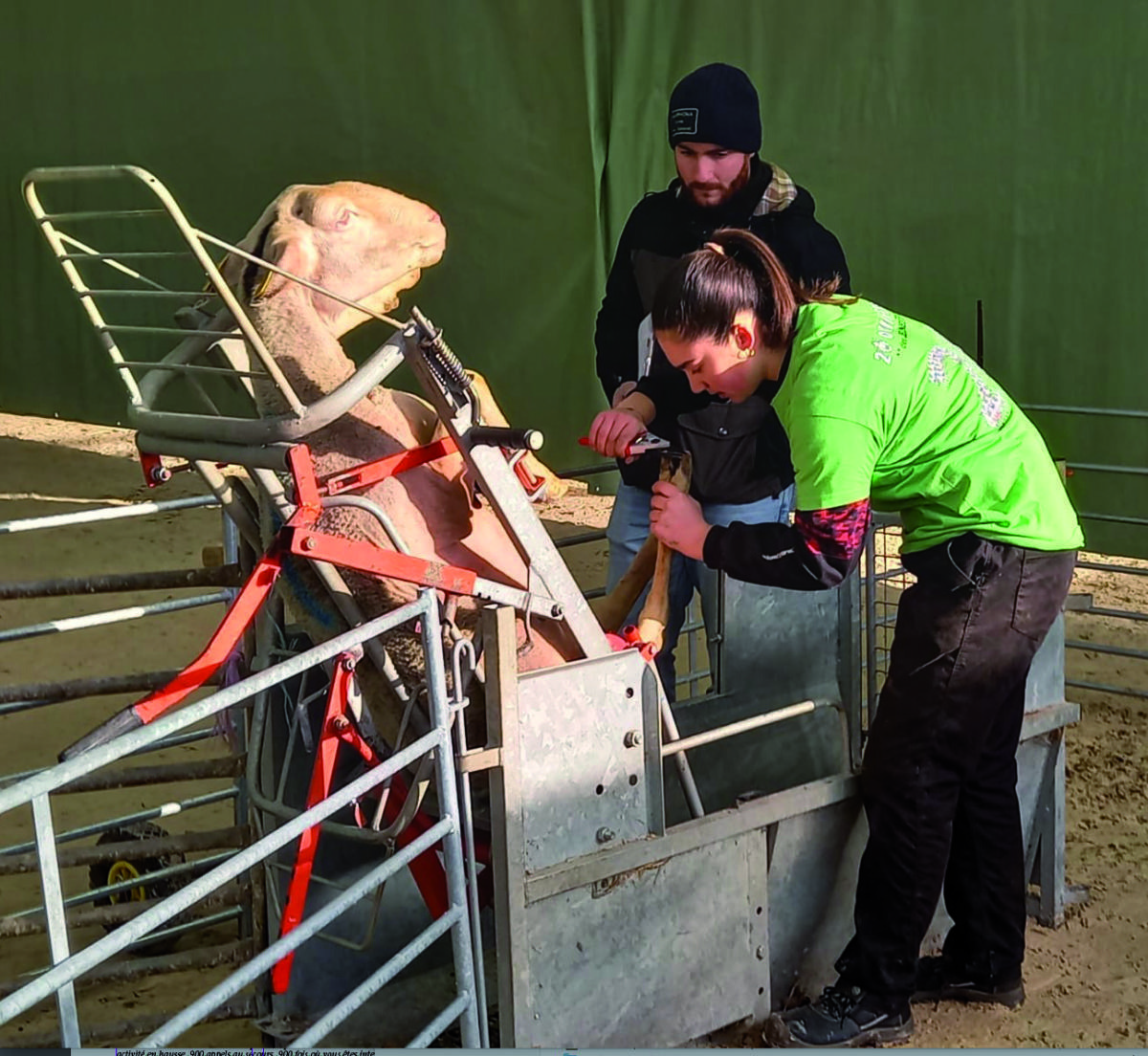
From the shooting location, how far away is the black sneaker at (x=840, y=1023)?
10.1 feet

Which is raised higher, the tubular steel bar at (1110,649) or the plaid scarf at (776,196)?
the plaid scarf at (776,196)

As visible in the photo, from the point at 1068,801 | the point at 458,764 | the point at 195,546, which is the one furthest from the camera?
the point at 195,546

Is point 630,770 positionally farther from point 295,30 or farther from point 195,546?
point 295,30

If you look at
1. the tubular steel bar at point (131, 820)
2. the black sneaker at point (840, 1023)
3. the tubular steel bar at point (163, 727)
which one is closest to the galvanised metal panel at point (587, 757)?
the tubular steel bar at point (163, 727)

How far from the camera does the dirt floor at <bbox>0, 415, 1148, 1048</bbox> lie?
3.33m

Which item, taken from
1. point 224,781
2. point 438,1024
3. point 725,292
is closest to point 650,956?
point 438,1024

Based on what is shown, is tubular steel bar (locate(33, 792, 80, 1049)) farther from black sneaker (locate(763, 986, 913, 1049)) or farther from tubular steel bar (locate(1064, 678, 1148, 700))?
tubular steel bar (locate(1064, 678, 1148, 700))

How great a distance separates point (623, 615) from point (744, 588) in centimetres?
27

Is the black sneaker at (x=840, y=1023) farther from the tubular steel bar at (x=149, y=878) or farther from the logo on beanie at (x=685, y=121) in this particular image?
the logo on beanie at (x=685, y=121)

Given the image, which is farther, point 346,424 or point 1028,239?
point 1028,239

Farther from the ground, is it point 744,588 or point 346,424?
point 346,424

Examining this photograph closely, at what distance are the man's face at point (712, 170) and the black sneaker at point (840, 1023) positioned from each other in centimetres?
176

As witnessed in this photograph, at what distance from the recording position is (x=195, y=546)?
26.5 ft

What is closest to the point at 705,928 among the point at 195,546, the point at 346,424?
the point at 346,424
